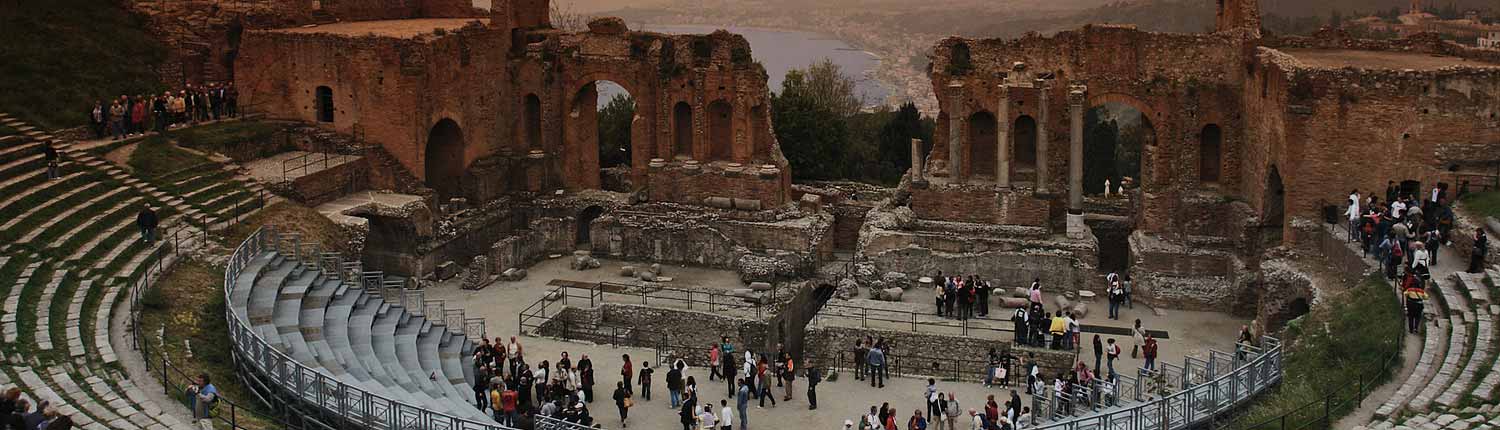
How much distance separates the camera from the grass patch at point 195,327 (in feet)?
87.4

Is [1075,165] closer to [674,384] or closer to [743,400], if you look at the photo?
[743,400]

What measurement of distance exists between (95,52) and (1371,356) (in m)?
30.5

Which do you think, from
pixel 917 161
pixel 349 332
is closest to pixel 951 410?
pixel 349 332

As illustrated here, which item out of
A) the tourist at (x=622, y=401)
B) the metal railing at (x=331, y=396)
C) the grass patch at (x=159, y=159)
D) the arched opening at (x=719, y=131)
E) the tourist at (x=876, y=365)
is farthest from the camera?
the arched opening at (x=719, y=131)

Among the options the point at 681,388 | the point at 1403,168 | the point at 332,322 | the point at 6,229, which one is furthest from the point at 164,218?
the point at 1403,168

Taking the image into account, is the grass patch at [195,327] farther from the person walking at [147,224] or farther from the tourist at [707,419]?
the tourist at [707,419]

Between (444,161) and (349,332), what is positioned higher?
(444,161)

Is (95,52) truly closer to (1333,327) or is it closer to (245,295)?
(245,295)

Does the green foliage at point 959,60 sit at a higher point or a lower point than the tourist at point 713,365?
higher

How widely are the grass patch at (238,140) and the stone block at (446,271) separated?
17.2ft

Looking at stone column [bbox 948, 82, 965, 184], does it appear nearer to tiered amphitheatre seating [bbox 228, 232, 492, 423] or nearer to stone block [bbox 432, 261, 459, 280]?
stone block [bbox 432, 261, 459, 280]

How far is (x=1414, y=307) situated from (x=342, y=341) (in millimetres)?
18472

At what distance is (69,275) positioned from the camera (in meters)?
29.3

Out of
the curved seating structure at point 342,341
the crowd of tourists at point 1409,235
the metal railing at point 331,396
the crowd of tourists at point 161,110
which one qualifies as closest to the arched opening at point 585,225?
the curved seating structure at point 342,341
